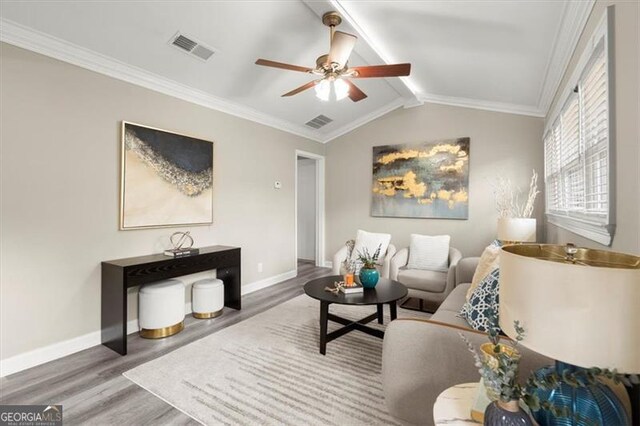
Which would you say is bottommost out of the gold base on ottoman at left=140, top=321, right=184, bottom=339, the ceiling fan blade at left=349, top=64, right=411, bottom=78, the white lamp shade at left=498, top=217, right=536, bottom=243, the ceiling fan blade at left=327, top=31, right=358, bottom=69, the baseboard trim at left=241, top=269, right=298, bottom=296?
the gold base on ottoman at left=140, top=321, right=184, bottom=339

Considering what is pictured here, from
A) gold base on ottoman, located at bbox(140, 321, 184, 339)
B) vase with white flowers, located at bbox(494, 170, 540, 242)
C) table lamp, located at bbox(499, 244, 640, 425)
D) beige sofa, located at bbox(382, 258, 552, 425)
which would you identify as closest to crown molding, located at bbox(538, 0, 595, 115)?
vase with white flowers, located at bbox(494, 170, 540, 242)

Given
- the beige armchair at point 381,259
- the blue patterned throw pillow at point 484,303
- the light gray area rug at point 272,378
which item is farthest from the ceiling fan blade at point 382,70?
the light gray area rug at point 272,378

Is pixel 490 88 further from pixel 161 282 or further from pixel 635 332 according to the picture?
pixel 161 282

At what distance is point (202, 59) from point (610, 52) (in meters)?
3.15

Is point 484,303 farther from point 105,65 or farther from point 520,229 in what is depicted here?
point 105,65

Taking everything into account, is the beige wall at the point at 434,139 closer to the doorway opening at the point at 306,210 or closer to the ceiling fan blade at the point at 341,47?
the doorway opening at the point at 306,210

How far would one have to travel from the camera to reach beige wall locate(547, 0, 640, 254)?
114cm

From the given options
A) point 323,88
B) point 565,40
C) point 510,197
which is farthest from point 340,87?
point 510,197

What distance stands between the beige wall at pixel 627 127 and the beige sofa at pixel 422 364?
0.66 metres

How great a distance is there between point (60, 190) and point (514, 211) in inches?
202

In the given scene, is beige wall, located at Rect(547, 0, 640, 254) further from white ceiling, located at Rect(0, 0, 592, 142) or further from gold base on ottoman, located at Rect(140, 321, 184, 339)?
gold base on ottoman, located at Rect(140, 321, 184, 339)

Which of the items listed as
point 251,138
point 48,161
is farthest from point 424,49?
point 48,161

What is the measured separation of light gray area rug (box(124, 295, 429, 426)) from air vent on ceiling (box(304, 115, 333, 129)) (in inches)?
133

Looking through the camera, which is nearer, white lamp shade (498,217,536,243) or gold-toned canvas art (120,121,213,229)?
gold-toned canvas art (120,121,213,229)
